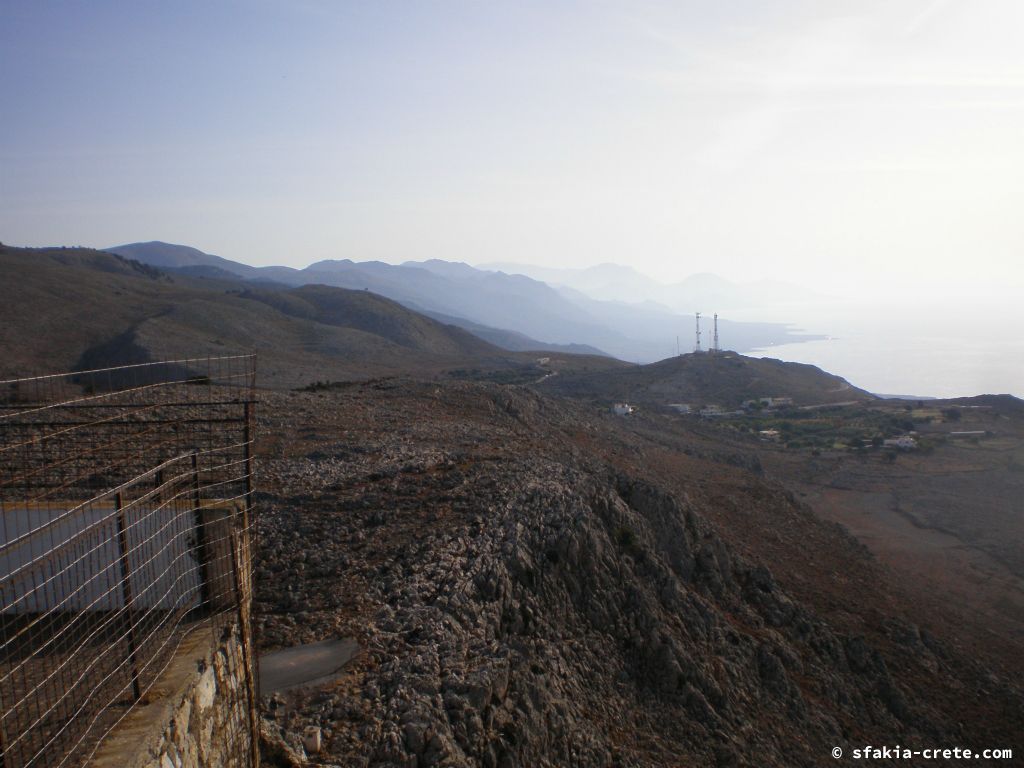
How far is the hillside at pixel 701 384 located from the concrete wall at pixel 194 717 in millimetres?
39826

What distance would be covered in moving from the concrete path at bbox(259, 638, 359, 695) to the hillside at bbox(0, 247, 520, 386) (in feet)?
101

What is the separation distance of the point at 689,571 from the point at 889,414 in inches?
1583

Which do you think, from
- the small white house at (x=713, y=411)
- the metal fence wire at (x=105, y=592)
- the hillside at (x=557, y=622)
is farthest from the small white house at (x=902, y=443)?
the metal fence wire at (x=105, y=592)

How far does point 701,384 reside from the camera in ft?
169

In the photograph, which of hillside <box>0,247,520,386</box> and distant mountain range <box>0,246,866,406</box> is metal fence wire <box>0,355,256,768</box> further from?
distant mountain range <box>0,246,866,406</box>

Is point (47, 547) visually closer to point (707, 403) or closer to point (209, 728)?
point (209, 728)

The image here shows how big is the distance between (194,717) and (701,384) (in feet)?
163

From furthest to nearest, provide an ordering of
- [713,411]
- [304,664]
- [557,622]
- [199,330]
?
[199,330]
[713,411]
[557,622]
[304,664]

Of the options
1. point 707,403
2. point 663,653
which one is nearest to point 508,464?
point 663,653

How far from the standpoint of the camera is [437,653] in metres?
6.95

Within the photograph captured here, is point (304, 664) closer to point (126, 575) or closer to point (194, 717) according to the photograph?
point (194, 717)

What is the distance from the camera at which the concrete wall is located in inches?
142

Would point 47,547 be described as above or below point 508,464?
above

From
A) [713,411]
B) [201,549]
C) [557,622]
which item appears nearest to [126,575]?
[201,549]
